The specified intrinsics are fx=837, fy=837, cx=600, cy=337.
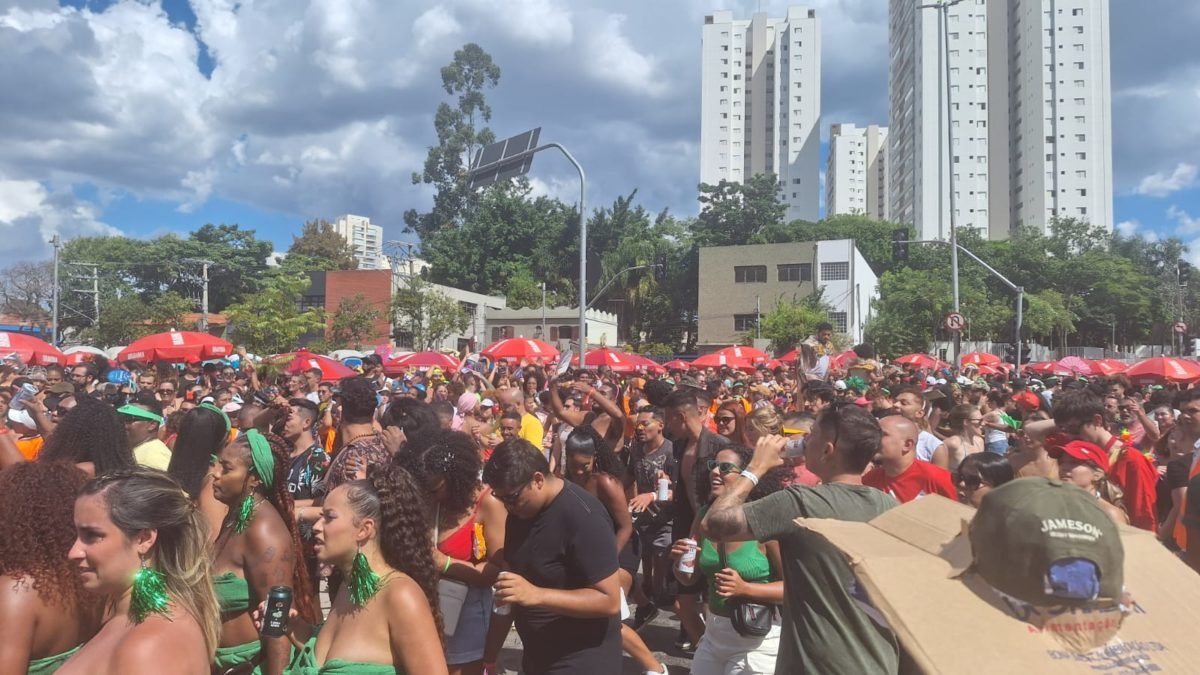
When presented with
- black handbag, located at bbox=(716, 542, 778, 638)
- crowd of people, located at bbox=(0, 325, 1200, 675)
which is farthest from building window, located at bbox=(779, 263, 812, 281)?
black handbag, located at bbox=(716, 542, 778, 638)

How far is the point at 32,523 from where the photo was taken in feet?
9.00

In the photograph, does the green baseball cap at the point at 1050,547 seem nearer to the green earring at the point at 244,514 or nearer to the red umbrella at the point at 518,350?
the green earring at the point at 244,514

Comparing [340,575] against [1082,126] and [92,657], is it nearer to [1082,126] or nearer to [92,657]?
[92,657]

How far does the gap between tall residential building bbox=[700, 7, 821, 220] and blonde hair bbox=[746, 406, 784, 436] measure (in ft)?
381

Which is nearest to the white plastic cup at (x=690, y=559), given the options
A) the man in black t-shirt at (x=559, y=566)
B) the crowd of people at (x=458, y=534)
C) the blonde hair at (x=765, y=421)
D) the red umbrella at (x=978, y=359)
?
the crowd of people at (x=458, y=534)

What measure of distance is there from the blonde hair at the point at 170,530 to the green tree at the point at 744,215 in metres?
67.6

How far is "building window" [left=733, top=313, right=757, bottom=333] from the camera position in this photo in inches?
2093

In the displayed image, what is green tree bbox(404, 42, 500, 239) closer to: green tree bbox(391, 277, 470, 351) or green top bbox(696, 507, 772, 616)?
green tree bbox(391, 277, 470, 351)

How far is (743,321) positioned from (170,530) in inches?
2055

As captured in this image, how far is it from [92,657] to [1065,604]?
92.9 inches

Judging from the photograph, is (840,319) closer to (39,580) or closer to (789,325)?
(789,325)

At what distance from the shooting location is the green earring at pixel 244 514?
3514mm

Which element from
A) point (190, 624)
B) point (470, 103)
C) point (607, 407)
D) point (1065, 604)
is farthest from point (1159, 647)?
point (470, 103)

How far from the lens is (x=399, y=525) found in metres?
3.10
